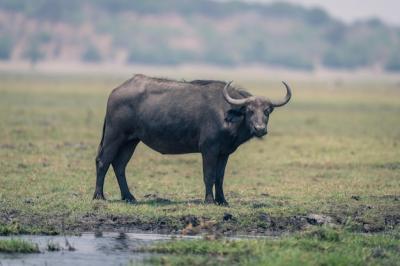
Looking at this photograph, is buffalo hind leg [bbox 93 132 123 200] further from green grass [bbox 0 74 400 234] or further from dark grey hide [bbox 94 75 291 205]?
green grass [bbox 0 74 400 234]

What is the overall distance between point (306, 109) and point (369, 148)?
20697 millimetres

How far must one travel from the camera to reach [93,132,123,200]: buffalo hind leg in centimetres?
1548

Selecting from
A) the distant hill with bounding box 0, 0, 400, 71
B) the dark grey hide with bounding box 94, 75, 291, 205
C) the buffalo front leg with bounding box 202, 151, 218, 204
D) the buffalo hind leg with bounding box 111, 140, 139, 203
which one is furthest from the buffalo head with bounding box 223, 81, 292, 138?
the distant hill with bounding box 0, 0, 400, 71

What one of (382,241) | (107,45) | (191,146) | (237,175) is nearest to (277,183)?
(237,175)

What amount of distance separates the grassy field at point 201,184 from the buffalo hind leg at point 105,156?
24cm

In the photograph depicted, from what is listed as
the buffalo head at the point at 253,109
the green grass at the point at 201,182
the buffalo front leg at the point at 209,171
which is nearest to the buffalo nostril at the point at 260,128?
the buffalo head at the point at 253,109

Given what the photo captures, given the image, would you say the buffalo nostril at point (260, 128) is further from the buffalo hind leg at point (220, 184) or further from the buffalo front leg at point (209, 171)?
the buffalo hind leg at point (220, 184)

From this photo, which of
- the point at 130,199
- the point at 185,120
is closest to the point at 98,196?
the point at 130,199

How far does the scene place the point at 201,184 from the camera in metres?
18.0

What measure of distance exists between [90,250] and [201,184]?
20.8ft

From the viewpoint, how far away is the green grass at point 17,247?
11.5m

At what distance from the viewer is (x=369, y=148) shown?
24672 millimetres

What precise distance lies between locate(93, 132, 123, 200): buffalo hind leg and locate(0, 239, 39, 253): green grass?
3.83 meters

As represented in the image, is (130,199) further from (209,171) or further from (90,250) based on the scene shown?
(90,250)
